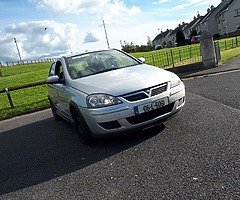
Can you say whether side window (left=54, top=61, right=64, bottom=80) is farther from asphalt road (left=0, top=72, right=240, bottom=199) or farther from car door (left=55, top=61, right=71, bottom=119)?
asphalt road (left=0, top=72, right=240, bottom=199)

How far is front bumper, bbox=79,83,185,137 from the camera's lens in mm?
4422

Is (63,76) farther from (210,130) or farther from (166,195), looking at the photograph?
(166,195)

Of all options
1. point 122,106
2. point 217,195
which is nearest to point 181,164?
point 217,195

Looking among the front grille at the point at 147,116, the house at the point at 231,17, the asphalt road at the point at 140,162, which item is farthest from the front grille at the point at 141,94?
the house at the point at 231,17

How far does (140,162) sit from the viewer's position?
402 cm

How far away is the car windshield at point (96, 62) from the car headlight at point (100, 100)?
42.1 inches

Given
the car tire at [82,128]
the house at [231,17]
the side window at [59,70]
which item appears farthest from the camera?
the house at [231,17]

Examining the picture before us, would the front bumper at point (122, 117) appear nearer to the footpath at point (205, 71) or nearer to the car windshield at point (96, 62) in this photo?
the car windshield at point (96, 62)

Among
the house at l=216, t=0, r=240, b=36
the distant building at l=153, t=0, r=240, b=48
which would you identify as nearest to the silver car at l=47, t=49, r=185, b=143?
the distant building at l=153, t=0, r=240, b=48

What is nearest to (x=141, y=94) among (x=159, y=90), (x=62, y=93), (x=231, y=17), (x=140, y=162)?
(x=159, y=90)

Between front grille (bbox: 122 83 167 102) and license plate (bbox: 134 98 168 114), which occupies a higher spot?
front grille (bbox: 122 83 167 102)

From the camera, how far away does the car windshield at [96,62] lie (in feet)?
18.6

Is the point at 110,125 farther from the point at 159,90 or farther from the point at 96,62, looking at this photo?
the point at 96,62

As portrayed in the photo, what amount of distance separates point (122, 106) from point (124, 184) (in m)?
1.28
